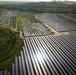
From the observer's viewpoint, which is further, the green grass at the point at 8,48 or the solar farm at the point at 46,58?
the green grass at the point at 8,48

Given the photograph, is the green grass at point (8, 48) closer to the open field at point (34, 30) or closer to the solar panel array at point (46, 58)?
the solar panel array at point (46, 58)

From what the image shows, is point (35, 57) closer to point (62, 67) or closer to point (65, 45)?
point (62, 67)

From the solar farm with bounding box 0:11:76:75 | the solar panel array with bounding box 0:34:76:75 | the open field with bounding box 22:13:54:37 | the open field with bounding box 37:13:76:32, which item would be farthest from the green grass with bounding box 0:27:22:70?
the open field with bounding box 37:13:76:32

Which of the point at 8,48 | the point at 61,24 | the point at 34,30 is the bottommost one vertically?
the point at 61,24

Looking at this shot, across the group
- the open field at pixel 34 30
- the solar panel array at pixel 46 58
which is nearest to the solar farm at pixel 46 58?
the solar panel array at pixel 46 58

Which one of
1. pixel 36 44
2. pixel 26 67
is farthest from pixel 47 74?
pixel 36 44

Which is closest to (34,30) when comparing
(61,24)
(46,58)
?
(61,24)

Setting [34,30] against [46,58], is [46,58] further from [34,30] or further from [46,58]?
[34,30]
